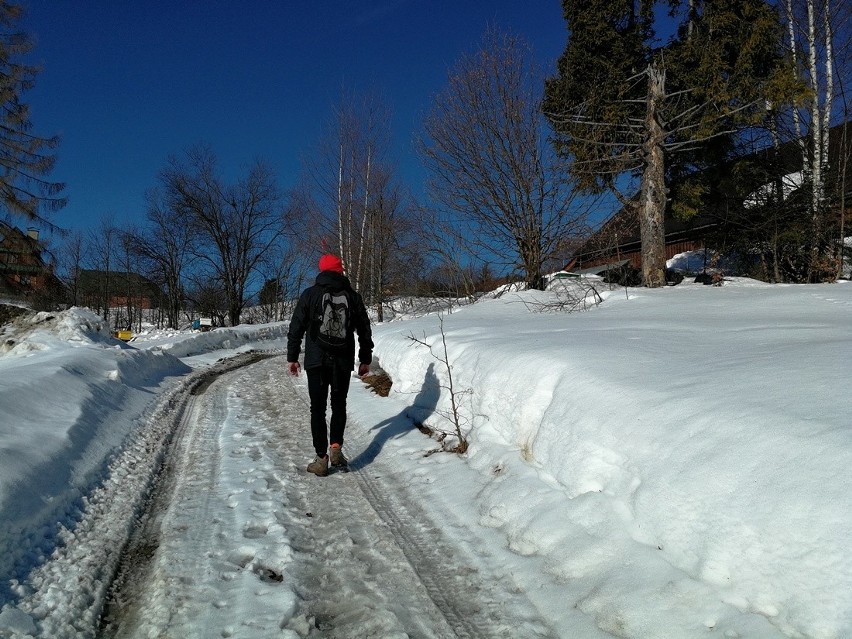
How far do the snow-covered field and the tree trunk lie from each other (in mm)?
6179

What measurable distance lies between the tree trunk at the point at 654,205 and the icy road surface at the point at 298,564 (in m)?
9.83

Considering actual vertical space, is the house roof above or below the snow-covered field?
above

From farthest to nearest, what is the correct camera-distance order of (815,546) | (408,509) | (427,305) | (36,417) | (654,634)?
(427,305) < (36,417) < (408,509) < (654,634) < (815,546)

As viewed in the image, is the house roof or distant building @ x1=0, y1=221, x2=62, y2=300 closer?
the house roof

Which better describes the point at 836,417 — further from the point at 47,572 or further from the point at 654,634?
the point at 47,572

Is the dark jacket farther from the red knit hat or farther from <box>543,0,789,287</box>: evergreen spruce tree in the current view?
<box>543,0,789,287</box>: evergreen spruce tree

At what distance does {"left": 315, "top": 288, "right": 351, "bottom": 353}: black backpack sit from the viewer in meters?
4.52

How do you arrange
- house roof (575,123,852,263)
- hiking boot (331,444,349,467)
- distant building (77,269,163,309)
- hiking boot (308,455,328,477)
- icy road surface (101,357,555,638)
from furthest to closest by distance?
distant building (77,269,163,309), house roof (575,123,852,263), hiking boot (331,444,349,467), hiking boot (308,455,328,477), icy road surface (101,357,555,638)

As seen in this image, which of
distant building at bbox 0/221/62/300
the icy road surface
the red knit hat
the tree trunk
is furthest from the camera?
distant building at bbox 0/221/62/300

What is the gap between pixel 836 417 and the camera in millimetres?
2355

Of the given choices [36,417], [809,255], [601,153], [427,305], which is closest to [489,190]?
[601,153]

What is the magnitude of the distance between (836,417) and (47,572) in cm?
391

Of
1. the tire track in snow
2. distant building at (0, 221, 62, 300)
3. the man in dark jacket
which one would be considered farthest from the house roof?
distant building at (0, 221, 62, 300)

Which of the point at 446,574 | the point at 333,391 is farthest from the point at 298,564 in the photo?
the point at 333,391
